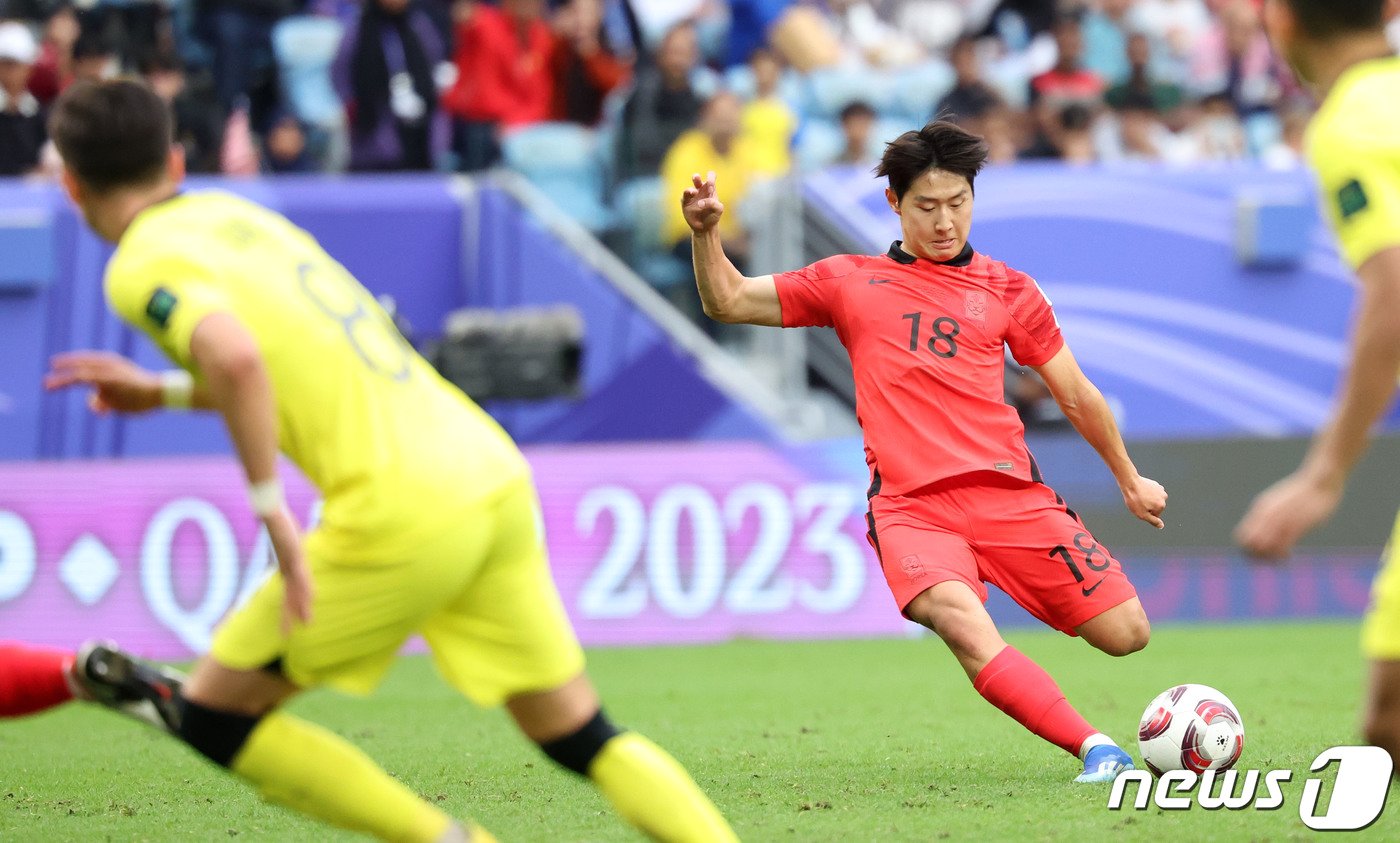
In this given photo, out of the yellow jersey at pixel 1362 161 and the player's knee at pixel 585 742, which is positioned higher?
the yellow jersey at pixel 1362 161

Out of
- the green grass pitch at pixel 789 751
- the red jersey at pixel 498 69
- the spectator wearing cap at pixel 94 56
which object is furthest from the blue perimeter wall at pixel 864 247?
the green grass pitch at pixel 789 751

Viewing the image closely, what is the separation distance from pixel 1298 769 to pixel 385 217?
9394 mm

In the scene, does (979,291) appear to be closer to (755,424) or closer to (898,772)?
(898,772)

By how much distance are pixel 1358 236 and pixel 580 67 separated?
38.6ft

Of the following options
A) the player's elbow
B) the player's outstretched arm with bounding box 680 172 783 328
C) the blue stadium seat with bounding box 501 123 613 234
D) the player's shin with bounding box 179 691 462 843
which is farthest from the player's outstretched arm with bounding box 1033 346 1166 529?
the blue stadium seat with bounding box 501 123 613 234

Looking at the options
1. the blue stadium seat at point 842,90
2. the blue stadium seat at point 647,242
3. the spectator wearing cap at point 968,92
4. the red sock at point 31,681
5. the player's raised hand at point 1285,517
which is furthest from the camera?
the blue stadium seat at point 842,90

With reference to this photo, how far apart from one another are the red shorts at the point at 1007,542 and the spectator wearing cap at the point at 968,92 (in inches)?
368

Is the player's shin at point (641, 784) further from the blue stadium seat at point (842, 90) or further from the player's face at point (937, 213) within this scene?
the blue stadium seat at point (842, 90)

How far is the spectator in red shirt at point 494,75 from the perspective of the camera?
14.5m

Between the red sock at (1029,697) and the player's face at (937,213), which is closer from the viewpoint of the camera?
the red sock at (1029,697)

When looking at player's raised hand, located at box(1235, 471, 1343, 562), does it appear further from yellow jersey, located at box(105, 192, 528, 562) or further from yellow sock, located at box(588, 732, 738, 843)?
yellow jersey, located at box(105, 192, 528, 562)

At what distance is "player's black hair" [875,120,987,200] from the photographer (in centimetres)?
622

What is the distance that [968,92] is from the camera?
606 inches

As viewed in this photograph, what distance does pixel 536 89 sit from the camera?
14750 millimetres
